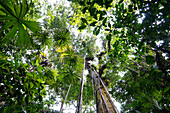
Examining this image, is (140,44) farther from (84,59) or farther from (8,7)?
(8,7)

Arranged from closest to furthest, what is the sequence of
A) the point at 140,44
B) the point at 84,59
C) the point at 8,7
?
the point at 8,7, the point at 140,44, the point at 84,59

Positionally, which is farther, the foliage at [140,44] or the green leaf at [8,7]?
the foliage at [140,44]

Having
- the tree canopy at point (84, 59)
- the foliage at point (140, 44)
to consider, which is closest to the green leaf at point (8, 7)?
the tree canopy at point (84, 59)

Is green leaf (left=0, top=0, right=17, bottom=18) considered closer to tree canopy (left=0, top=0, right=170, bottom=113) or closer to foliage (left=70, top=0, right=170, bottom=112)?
tree canopy (left=0, top=0, right=170, bottom=113)

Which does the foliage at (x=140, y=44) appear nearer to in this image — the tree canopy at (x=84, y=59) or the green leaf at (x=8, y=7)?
the tree canopy at (x=84, y=59)

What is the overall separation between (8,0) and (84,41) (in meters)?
6.61

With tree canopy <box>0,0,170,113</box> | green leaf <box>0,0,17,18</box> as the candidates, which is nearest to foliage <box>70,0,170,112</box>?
tree canopy <box>0,0,170,113</box>

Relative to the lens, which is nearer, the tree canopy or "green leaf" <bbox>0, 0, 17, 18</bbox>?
"green leaf" <bbox>0, 0, 17, 18</bbox>

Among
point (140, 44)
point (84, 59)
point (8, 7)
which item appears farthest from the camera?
point (84, 59)

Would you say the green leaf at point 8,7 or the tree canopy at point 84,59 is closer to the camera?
the green leaf at point 8,7

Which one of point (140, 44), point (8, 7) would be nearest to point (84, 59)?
point (140, 44)

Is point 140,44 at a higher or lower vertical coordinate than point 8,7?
lower

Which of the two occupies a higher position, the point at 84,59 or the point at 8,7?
the point at 8,7

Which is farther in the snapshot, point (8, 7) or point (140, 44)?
point (140, 44)
